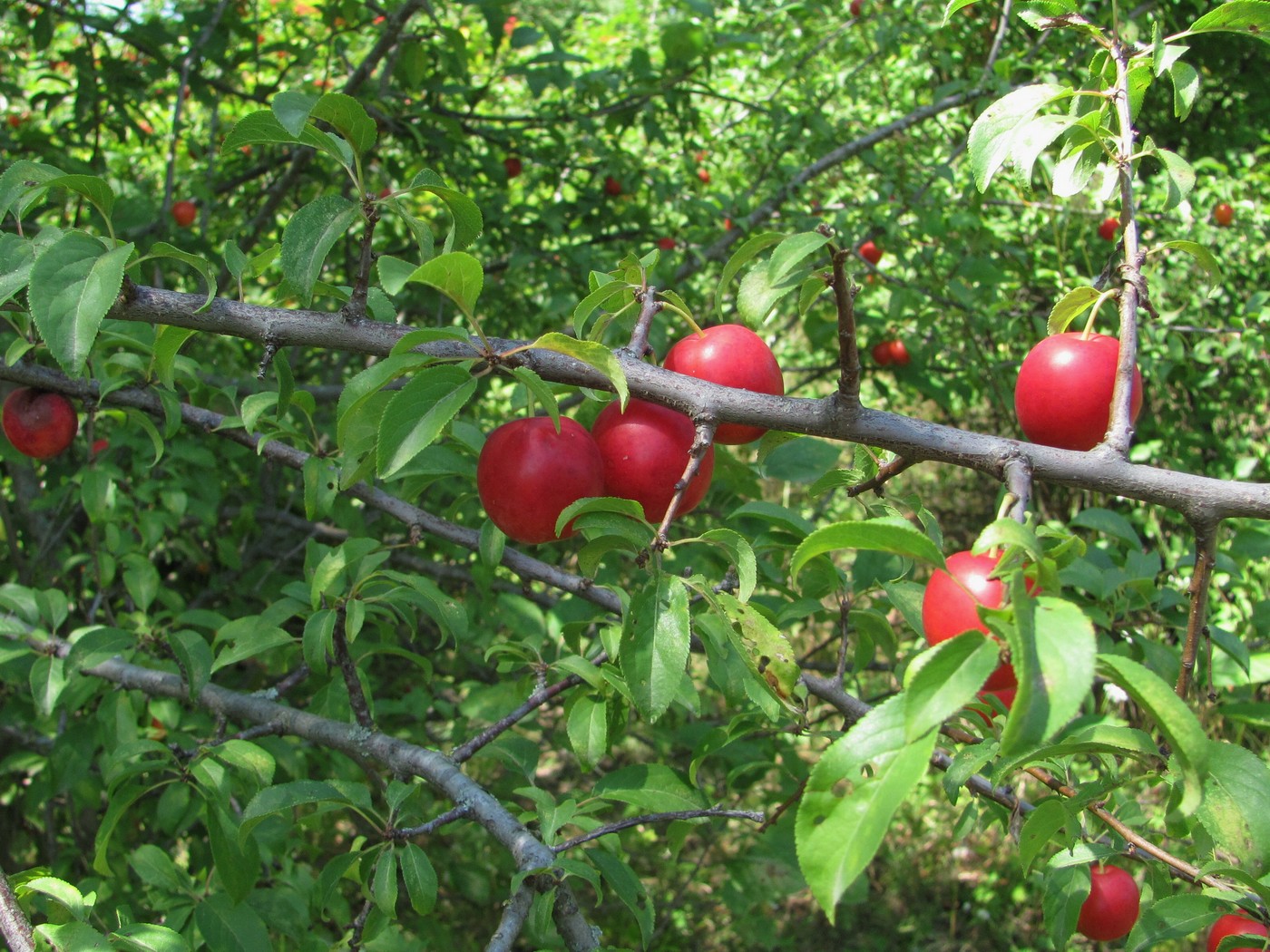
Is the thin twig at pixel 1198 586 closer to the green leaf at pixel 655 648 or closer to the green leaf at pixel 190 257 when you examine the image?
the green leaf at pixel 655 648

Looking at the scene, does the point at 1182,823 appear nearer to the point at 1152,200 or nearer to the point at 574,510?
the point at 574,510

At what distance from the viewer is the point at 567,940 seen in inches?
35.1

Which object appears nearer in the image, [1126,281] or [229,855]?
[1126,281]

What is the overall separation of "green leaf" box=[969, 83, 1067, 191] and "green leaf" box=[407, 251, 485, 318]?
0.51 meters

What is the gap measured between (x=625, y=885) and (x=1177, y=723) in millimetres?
693

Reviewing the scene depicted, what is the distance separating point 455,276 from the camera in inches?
29.2

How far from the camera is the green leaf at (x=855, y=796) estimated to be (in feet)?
1.69

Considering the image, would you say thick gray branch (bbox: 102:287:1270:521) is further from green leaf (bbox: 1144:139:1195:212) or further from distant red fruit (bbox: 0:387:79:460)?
distant red fruit (bbox: 0:387:79:460)

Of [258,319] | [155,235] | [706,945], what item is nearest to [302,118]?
[258,319]

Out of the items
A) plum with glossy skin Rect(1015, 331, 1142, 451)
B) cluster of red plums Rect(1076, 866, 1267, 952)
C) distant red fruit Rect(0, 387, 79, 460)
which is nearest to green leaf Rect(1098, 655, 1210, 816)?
plum with glossy skin Rect(1015, 331, 1142, 451)

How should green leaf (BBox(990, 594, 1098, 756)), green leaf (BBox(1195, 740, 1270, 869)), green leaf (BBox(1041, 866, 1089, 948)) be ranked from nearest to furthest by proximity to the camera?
green leaf (BBox(990, 594, 1098, 756))
green leaf (BBox(1195, 740, 1270, 869))
green leaf (BBox(1041, 866, 1089, 948))

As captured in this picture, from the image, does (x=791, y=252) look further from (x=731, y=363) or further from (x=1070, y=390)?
(x=1070, y=390)

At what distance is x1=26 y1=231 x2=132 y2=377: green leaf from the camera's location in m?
0.76

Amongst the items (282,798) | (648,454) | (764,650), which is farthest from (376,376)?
(282,798)
